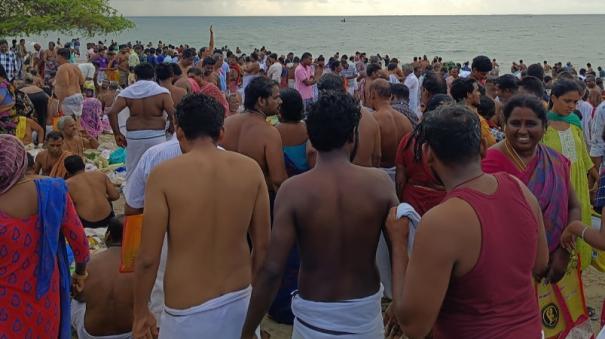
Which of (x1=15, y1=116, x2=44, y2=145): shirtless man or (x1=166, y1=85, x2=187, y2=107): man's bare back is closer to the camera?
(x1=166, y1=85, x2=187, y2=107): man's bare back

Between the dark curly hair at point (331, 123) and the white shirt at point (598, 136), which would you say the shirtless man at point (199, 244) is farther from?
the white shirt at point (598, 136)

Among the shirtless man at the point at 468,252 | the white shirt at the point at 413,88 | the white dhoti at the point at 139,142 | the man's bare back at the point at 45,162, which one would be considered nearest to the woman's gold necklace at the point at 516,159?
the shirtless man at the point at 468,252

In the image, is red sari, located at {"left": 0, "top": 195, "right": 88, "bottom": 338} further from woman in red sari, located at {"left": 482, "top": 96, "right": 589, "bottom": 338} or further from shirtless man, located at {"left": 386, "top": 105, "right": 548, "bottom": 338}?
woman in red sari, located at {"left": 482, "top": 96, "right": 589, "bottom": 338}

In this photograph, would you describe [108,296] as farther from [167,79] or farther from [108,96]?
[108,96]

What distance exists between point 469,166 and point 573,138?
2.39 metres

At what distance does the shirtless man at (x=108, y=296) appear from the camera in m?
3.90

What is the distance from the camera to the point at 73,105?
38.2ft

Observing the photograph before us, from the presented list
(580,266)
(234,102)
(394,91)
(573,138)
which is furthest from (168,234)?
(234,102)

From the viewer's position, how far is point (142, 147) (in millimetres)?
6883

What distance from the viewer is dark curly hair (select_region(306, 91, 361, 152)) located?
9.25ft

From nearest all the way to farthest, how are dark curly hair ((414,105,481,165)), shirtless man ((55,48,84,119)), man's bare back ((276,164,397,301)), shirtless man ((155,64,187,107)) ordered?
dark curly hair ((414,105,481,165)) → man's bare back ((276,164,397,301)) → shirtless man ((155,64,187,107)) → shirtless man ((55,48,84,119))

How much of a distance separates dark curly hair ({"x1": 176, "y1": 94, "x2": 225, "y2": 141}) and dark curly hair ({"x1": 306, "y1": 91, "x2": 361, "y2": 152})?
1.80 feet

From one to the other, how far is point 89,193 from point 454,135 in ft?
14.8

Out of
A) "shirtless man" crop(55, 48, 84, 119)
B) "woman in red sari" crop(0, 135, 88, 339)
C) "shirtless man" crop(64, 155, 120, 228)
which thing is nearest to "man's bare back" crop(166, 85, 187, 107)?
"shirtless man" crop(64, 155, 120, 228)
